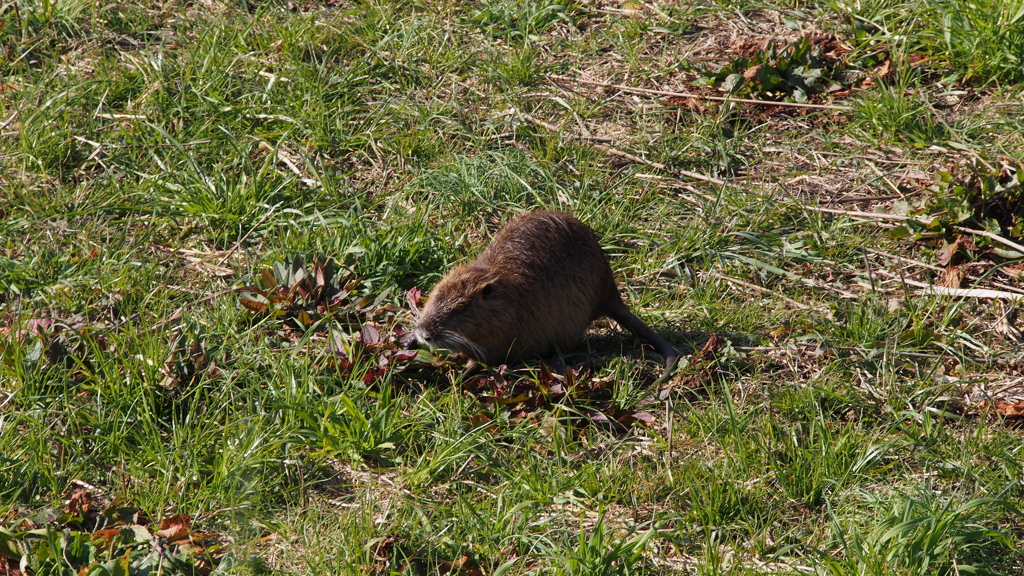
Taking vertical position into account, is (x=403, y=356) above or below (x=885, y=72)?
below

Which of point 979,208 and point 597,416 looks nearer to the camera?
point 597,416

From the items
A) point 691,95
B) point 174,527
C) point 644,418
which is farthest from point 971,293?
point 174,527

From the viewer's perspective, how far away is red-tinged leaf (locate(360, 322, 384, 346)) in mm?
3695

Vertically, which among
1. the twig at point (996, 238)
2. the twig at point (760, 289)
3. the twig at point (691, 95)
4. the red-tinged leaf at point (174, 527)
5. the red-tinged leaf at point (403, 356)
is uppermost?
Answer: the twig at point (691, 95)

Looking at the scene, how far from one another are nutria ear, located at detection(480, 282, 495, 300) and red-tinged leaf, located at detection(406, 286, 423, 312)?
1.02 ft

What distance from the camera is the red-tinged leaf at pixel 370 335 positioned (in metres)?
3.70

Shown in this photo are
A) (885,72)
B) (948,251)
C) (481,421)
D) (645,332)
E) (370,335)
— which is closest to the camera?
(481,421)

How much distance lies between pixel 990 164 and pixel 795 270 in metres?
1.13

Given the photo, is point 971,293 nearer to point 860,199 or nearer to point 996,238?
point 996,238

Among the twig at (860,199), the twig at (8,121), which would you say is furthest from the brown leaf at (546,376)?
the twig at (8,121)

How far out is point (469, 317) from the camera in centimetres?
380

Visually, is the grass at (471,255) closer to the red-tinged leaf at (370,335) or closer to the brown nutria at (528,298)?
the red-tinged leaf at (370,335)

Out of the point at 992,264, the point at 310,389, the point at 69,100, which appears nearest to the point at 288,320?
the point at 310,389

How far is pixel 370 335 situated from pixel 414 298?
393 mm
